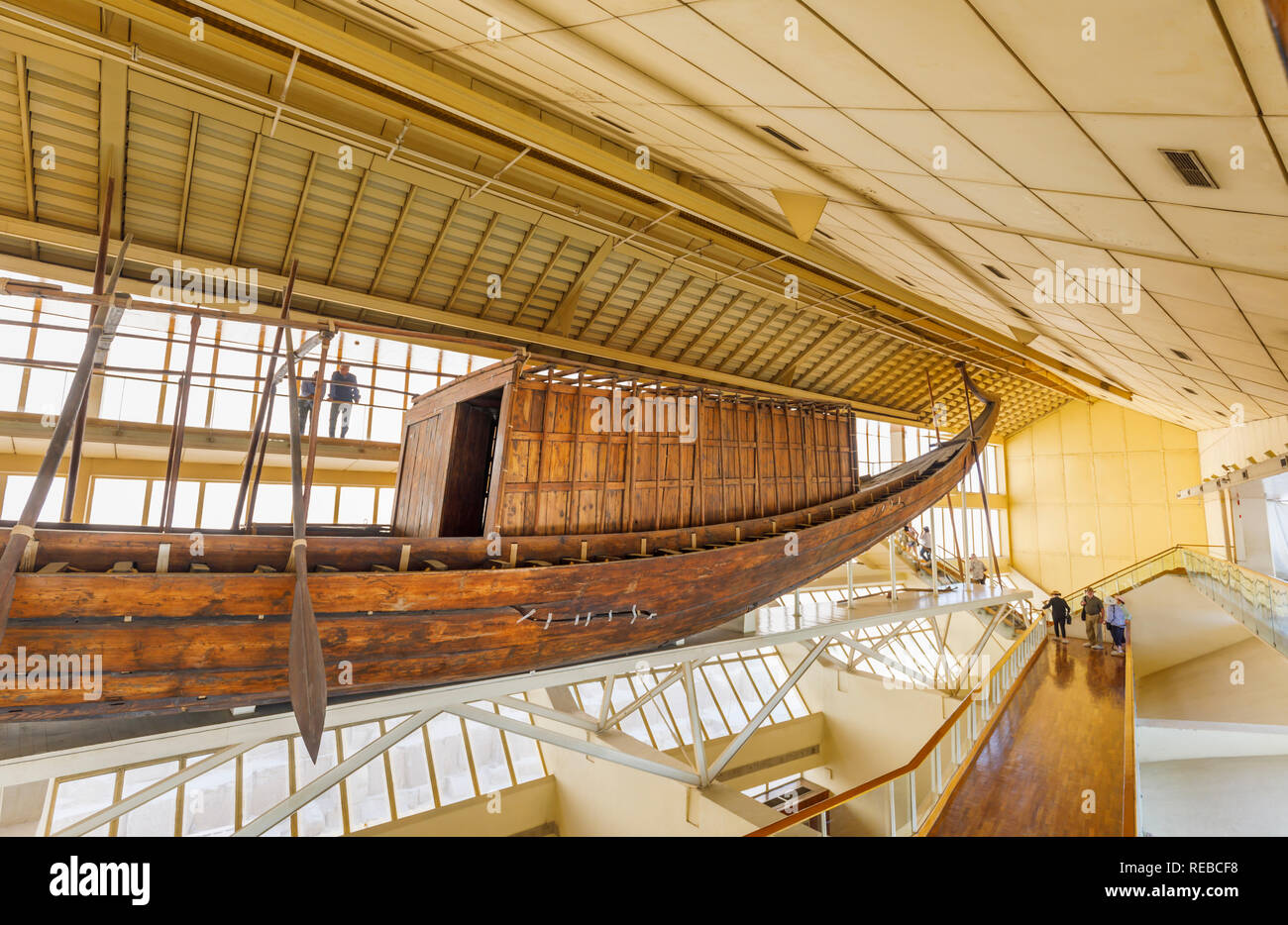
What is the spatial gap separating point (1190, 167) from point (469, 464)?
5.28m

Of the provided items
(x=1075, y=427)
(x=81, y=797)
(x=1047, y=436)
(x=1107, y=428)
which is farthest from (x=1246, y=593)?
(x=81, y=797)

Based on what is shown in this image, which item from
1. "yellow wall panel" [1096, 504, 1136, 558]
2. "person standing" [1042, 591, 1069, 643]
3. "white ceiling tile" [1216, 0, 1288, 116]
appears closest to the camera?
"white ceiling tile" [1216, 0, 1288, 116]

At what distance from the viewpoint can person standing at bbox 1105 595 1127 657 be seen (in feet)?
39.0

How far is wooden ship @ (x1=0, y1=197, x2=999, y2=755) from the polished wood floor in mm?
2804

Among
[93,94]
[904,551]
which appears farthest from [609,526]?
[904,551]

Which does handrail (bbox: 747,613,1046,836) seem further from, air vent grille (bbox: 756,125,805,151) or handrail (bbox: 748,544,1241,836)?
air vent grille (bbox: 756,125,805,151)

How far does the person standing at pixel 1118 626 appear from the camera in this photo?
1189cm

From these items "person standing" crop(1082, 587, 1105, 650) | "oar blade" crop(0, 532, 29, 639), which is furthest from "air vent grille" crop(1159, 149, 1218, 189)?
"person standing" crop(1082, 587, 1105, 650)

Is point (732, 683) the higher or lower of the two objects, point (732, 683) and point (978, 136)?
the lower

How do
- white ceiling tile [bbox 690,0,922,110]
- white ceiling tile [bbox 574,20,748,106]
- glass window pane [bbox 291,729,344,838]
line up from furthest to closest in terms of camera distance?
glass window pane [bbox 291,729,344,838], white ceiling tile [bbox 574,20,748,106], white ceiling tile [bbox 690,0,922,110]

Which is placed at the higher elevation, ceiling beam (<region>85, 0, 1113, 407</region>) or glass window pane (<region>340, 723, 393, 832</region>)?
ceiling beam (<region>85, 0, 1113, 407</region>)

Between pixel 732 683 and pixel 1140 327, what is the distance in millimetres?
10472
